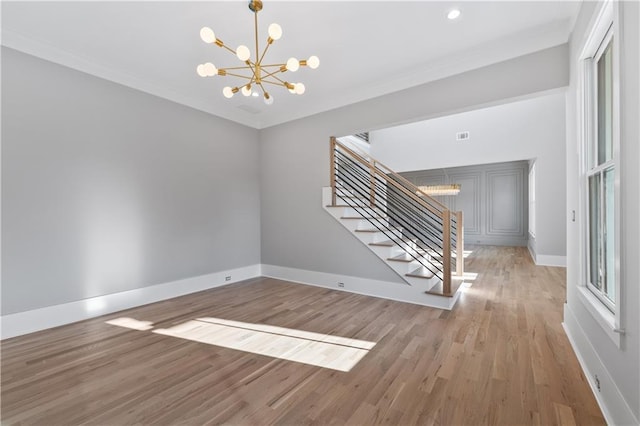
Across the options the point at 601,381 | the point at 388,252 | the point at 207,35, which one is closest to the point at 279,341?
the point at 388,252

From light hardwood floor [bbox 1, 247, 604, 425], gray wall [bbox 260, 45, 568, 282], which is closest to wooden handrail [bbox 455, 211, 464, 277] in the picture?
light hardwood floor [bbox 1, 247, 604, 425]

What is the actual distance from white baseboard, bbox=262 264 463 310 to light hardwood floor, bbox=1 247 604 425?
234mm

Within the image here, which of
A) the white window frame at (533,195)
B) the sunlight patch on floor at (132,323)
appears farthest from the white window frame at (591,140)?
the white window frame at (533,195)

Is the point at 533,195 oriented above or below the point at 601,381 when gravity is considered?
above

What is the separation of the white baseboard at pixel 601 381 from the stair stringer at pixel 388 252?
4.02 feet

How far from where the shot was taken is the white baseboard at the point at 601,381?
55.4 inches

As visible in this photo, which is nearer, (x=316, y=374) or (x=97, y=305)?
(x=316, y=374)

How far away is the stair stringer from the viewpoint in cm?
352

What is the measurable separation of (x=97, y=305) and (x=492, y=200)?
1058 centimetres

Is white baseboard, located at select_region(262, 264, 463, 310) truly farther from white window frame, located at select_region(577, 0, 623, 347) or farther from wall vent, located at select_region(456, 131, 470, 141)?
wall vent, located at select_region(456, 131, 470, 141)

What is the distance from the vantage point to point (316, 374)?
2072 millimetres

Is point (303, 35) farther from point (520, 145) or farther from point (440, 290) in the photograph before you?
point (520, 145)

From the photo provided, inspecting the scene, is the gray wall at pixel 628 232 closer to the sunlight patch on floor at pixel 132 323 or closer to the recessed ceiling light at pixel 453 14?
the recessed ceiling light at pixel 453 14

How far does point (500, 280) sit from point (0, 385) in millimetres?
6107
